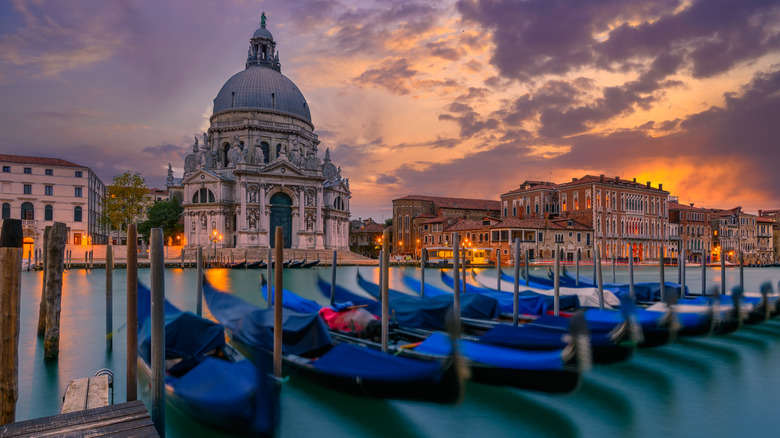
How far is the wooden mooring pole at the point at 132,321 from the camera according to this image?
11.3ft

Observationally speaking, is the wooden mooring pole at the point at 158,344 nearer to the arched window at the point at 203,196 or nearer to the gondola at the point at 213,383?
the gondola at the point at 213,383

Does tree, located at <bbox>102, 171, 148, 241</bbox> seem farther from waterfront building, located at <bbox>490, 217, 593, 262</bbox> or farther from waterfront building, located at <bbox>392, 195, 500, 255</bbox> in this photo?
waterfront building, located at <bbox>490, 217, 593, 262</bbox>

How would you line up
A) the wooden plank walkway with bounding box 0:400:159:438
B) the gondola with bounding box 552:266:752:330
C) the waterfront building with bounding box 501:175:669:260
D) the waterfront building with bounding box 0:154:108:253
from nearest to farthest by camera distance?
1. the wooden plank walkway with bounding box 0:400:159:438
2. the gondola with bounding box 552:266:752:330
3. the waterfront building with bounding box 0:154:108:253
4. the waterfront building with bounding box 501:175:669:260

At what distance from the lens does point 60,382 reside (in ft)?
19.7

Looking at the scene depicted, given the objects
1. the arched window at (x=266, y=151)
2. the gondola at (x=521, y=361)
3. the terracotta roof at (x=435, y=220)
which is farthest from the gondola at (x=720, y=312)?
the arched window at (x=266, y=151)

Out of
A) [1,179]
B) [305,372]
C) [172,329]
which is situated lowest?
[305,372]

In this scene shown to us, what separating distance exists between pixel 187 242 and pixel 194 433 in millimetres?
31237

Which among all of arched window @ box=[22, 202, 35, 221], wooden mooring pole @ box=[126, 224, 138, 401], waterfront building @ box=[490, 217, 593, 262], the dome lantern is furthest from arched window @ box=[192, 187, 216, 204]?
wooden mooring pole @ box=[126, 224, 138, 401]

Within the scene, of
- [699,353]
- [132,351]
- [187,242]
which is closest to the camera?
[132,351]

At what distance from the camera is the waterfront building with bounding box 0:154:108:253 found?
3103 cm

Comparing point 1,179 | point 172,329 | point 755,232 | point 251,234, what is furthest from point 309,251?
point 755,232

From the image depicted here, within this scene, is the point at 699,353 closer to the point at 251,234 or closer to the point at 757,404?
the point at 757,404

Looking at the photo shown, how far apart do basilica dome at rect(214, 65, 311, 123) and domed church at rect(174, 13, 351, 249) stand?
74mm

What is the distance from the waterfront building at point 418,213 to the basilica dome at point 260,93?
11.1 meters
